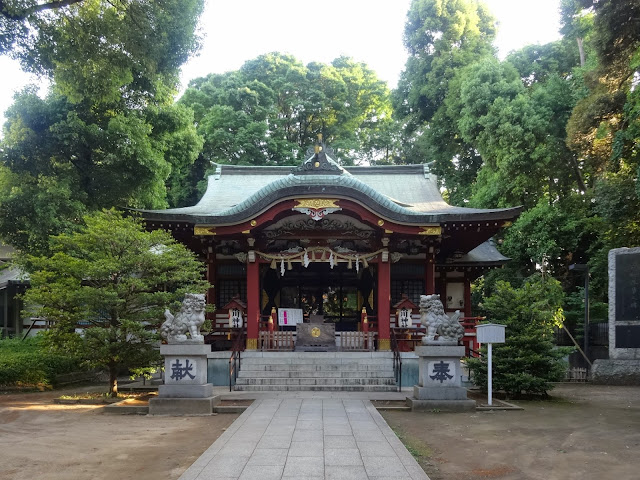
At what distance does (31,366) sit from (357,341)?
8.30m

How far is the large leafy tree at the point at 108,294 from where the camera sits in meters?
10.7

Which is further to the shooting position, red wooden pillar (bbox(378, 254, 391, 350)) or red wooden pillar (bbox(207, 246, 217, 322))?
red wooden pillar (bbox(207, 246, 217, 322))

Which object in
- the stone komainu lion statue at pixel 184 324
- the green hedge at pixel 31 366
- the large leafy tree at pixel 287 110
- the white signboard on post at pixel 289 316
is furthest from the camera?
the large leafy tree at pixel 287 110

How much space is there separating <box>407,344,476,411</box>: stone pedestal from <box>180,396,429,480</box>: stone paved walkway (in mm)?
1232

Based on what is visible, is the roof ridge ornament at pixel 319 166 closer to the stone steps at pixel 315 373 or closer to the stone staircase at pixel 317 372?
the stone staircase at pixel 317 372

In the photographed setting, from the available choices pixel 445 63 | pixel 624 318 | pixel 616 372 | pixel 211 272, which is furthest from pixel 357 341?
pixel 445 63

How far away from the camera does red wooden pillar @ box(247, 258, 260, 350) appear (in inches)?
578

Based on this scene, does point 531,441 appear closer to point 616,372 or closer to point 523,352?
point 523,352

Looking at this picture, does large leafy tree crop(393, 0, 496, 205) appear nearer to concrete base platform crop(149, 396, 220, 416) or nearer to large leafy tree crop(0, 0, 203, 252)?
large leafy tree crop(0, 0, 203, 252)

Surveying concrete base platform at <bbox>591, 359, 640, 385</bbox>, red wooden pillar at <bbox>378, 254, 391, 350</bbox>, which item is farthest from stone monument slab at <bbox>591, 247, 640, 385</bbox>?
red wooden pillar at <bbox>378, 254, 391, 350</bbox>

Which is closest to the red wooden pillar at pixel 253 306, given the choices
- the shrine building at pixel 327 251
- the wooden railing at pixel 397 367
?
the shrine building at pixel 327 251

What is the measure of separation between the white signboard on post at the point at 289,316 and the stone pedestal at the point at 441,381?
6.76 metres

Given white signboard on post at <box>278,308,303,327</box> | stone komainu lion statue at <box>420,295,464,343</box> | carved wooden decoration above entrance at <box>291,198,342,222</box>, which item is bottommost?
white signboard on post at <box>278,308,303,327</box>

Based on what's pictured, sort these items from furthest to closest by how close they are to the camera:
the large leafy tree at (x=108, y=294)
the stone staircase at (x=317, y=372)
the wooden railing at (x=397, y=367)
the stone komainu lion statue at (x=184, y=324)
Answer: the wooden railing at (x=397, y=367) → the stone staircase at (x=317, y=372) → the large leafy tree at (x=108, y=294) → the stone komainu lion statue at (x=184, y=324)
